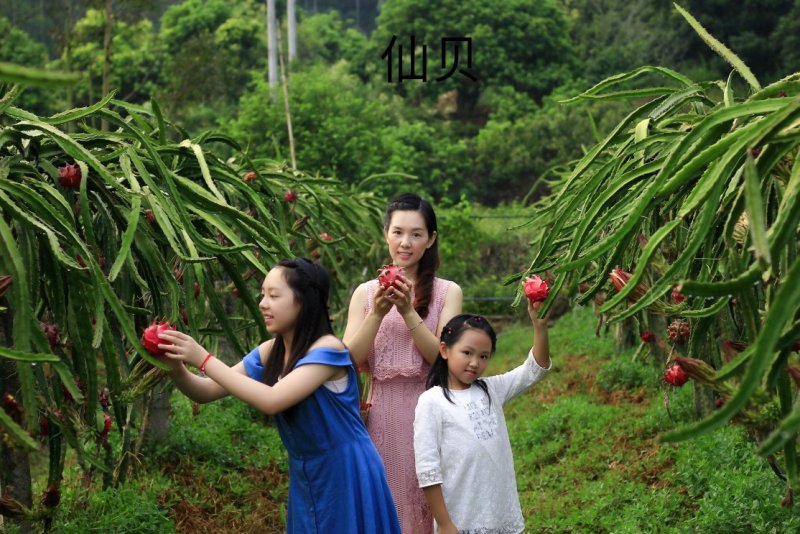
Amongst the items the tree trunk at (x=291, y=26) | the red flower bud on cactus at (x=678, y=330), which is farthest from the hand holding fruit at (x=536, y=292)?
the tree trunk at (x=291, y=26)

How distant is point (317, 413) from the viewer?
8.61 ft

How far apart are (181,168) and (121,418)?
3.21ft

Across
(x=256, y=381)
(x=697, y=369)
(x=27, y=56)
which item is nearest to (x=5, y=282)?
(x=256, y=381)

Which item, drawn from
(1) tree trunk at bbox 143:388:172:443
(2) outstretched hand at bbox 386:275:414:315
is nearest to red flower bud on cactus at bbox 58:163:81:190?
(2) outstretched hand at bbox 386:275:414:315

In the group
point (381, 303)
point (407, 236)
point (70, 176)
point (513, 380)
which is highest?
point (70, 176)

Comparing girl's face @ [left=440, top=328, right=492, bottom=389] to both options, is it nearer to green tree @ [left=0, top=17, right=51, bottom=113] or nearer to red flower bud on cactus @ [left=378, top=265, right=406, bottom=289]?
red flower bud on cactus @ [left=378, top=265, right=406, bottom=289]

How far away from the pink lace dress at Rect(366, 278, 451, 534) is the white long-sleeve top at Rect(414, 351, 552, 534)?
0.20 metres

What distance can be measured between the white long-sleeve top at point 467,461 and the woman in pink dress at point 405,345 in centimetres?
20

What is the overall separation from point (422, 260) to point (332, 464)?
2.79 ft

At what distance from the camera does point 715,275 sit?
2.62 m

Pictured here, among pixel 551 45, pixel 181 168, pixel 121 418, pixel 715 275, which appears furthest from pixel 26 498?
pixel 551 45

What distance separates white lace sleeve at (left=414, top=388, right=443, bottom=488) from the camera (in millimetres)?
2877

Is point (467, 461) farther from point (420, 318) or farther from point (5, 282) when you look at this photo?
point (5, 282)

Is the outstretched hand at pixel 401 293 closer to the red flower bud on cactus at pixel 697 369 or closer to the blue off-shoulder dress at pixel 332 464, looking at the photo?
the blue off-shoulder dress at pixel 332 464
